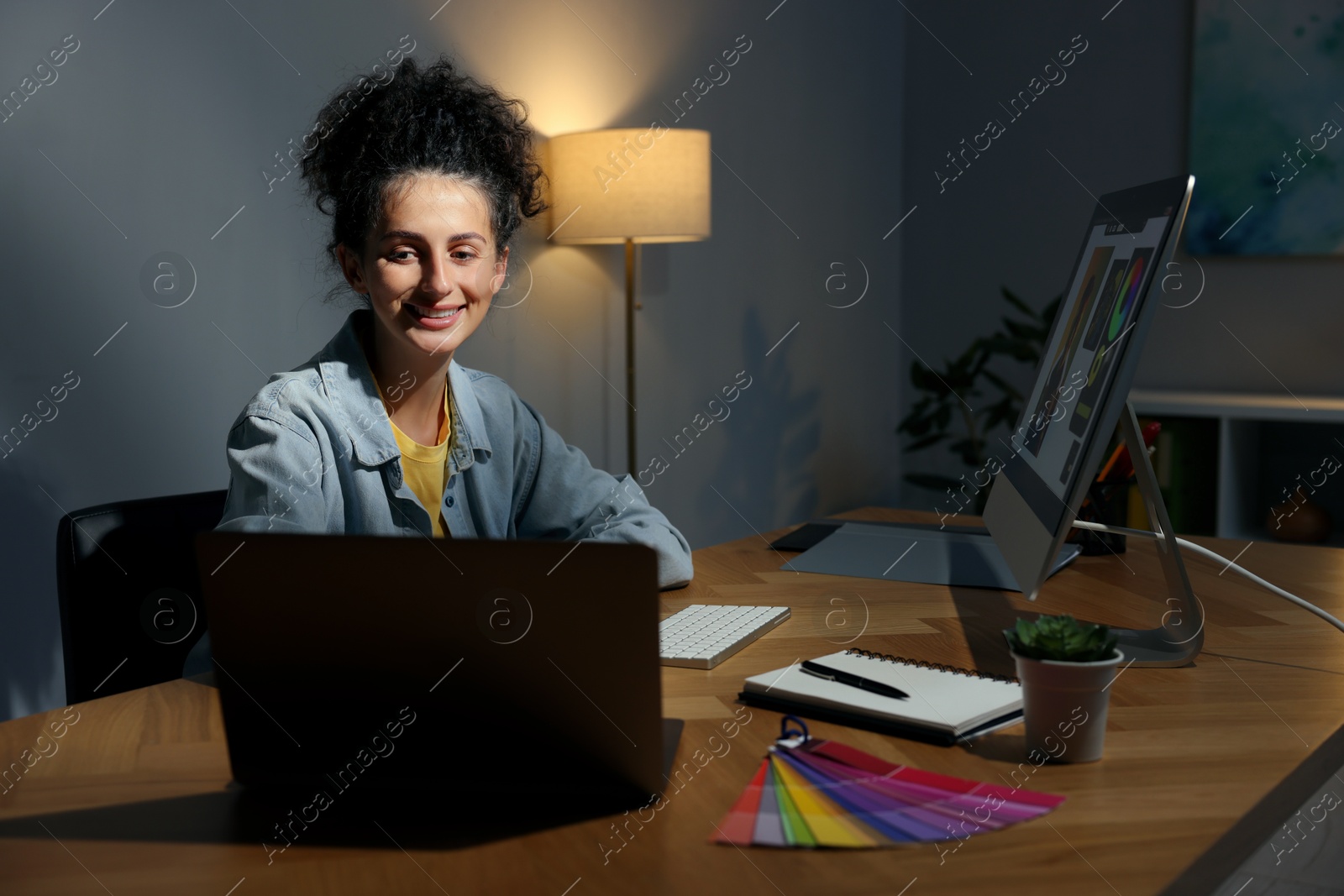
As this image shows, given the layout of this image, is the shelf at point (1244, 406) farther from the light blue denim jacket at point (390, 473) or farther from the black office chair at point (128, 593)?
the black office chair at point (128, 593)

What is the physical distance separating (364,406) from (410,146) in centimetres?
34

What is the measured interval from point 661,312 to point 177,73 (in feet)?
5.01

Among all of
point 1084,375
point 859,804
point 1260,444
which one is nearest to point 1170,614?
point 1084,375

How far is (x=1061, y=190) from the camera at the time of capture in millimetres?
3729

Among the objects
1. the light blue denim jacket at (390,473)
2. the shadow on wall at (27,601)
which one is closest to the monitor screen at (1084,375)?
the light blue denim jacket at (390,473)

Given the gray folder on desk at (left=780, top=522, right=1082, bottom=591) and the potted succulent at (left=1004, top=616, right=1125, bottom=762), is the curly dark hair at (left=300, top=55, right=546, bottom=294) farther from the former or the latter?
the potted succulent at (left=1004, top=616, right=1125, bottom=762)

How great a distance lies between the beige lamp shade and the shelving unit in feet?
4.63

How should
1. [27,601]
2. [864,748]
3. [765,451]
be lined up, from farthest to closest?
1. [765,451]
2. [27,601]
3. [864,748]

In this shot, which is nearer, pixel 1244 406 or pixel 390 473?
pixel 390 473

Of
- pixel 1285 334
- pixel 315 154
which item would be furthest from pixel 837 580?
pixel 1285 334

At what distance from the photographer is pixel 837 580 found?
1411 millimetres

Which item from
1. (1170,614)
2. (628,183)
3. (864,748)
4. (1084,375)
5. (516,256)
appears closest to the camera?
(864,748)

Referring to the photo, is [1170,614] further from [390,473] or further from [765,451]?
[765,451]

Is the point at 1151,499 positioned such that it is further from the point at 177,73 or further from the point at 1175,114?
the point at 1175,114
